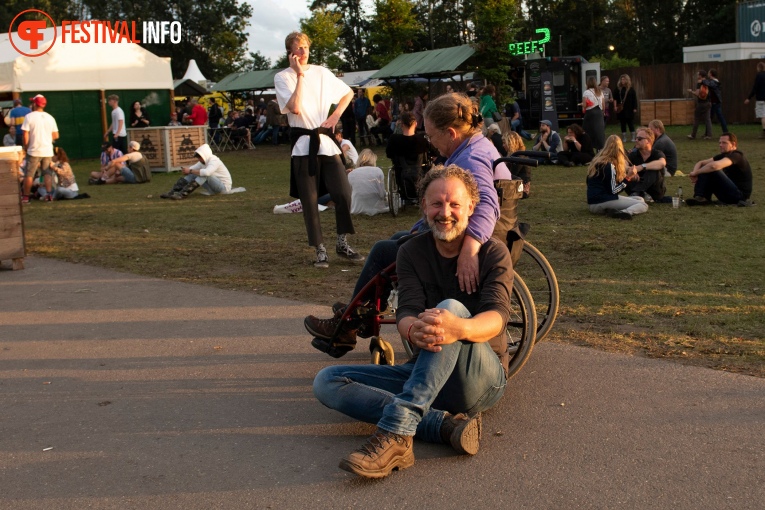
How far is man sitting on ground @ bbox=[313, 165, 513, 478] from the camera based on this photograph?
4020 mm

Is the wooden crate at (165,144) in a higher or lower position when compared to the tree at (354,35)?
lower

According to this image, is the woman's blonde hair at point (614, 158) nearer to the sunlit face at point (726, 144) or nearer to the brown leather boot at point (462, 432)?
the sunlit face at point (726, 144)

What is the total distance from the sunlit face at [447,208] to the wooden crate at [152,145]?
2073 centimetres

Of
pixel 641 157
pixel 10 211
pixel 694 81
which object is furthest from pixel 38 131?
pixel 694 81

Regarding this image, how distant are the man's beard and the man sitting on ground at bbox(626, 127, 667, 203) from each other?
8.95 meters

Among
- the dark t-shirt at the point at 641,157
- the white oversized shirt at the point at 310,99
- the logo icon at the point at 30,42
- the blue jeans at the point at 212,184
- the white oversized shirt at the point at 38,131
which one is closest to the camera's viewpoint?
the white oversized shirt at the point at 310,99

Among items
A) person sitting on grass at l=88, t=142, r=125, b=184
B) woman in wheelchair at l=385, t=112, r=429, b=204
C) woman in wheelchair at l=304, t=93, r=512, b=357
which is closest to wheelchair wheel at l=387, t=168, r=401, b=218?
woman in wheelchair at l=385, t=112, r=429, b=204

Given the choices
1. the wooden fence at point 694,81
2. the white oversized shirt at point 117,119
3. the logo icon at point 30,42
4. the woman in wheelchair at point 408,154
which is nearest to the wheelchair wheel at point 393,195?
the woman in wheelchair at point 408,154

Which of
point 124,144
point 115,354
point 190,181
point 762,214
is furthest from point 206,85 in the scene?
point 115,354

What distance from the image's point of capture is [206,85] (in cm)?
5509

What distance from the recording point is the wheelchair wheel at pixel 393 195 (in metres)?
13.0

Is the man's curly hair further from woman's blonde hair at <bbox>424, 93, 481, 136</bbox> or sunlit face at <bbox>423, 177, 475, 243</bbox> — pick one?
woman's blonde hair at <bbox>424, 93, 481, 136</bbox>

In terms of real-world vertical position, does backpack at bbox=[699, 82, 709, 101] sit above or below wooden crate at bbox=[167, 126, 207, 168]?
above

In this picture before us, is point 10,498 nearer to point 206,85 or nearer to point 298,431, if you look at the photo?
point 298,431
